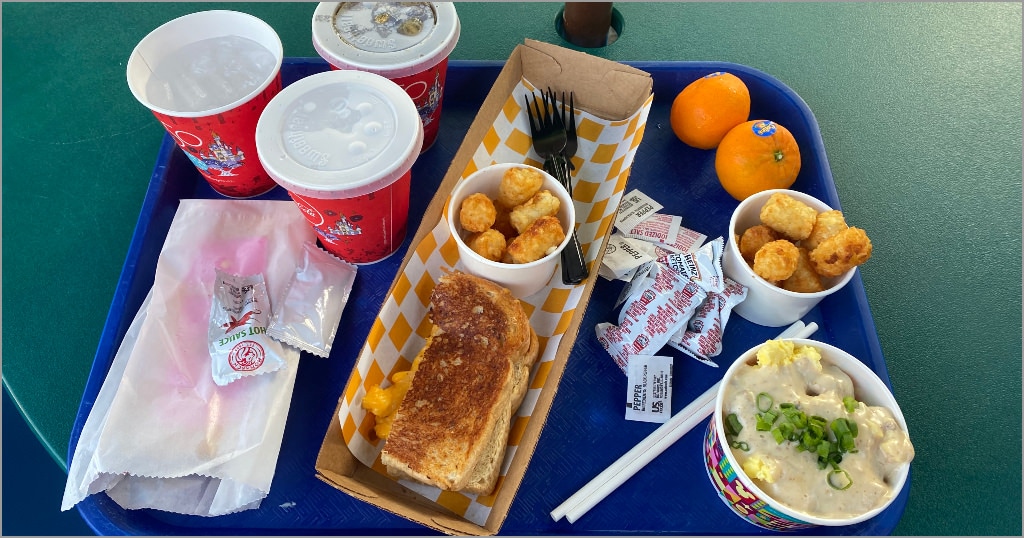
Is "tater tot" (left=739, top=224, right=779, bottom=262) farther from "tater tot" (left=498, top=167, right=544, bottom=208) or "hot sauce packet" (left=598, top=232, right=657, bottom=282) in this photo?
"tater tot" (left=498, top=167, right=544, bottom=208)

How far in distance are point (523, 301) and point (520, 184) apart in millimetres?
248

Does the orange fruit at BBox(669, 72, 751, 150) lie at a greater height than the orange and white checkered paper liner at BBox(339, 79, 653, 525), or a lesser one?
greater

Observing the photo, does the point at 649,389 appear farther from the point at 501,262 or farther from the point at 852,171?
the point at 852,171

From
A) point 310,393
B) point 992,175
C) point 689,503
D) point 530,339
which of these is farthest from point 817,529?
point 992,175

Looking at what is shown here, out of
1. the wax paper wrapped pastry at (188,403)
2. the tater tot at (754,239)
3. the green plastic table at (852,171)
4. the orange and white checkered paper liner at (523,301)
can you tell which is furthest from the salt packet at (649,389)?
the wax paper wrapped pastry at (188,403)

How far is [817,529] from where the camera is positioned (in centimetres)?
117

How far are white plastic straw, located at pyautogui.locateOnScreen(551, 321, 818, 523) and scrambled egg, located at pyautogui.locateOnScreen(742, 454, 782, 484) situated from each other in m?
0.21

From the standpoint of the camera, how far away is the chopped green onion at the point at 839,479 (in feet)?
3.28

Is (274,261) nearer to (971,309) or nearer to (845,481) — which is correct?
(845,481)

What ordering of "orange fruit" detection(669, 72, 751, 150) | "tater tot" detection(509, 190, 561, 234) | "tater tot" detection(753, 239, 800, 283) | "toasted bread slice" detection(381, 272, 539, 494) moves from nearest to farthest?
"toasted bread slice" detection(381, 272, 539, 494), "tater tot" detection(753, 239, 800, 283), "tater tot" detection(509, 190, 561, 234), "orange fruit" detection(669, 72, 751, 150)

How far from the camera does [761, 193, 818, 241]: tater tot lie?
50.4 inches

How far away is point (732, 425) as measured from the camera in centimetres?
107

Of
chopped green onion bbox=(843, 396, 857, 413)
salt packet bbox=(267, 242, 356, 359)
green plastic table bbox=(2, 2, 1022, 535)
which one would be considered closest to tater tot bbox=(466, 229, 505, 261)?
salt packet bbox=(267, 242, 356, 359)

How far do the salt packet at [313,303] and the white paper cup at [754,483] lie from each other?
0.75 meters
